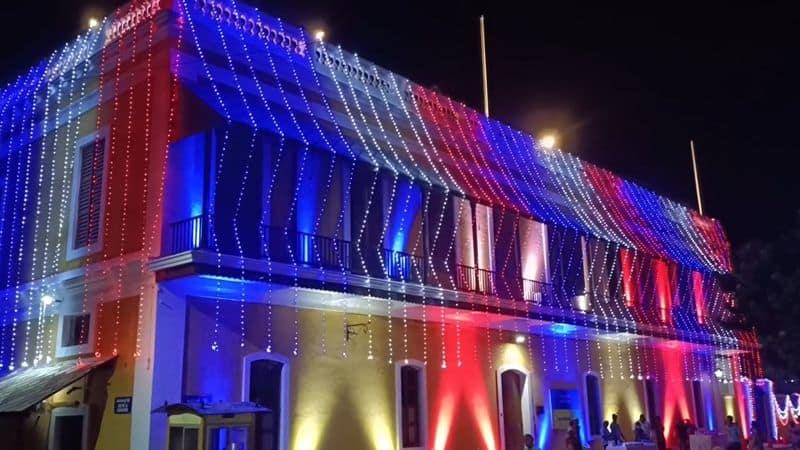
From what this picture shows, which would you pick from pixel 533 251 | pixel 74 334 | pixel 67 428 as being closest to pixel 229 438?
pixel 67 428

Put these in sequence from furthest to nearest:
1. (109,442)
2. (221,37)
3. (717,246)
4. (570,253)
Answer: (717,246) < (570,253) < (221,37) < (109,442)

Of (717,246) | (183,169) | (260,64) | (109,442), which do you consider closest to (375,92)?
(260,64)

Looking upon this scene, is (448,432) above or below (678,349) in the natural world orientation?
below

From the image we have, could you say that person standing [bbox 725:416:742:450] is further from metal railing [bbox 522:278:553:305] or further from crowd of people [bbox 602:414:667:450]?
metal railing [bbox 522:278:553:305]

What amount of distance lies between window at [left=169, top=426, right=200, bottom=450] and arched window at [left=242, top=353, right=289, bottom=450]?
1567 millimetres

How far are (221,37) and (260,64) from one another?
94 centimetres

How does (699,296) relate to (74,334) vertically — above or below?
above

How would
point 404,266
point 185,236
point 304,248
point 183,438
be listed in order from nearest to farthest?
point 183,438 → point 185,236 → point 304,248 → point 404,266

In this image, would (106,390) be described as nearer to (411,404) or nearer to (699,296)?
(411,404)


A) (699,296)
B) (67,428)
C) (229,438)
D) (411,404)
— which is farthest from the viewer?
(699,296)

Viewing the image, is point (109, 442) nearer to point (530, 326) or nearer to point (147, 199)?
point (147, 199)

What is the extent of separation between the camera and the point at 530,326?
20672mm

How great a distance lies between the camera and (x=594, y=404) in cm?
2311

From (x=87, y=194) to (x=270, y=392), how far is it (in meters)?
5.45
